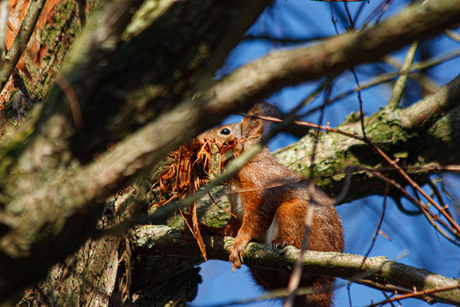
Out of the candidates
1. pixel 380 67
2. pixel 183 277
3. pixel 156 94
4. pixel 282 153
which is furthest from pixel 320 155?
pixel 156 94

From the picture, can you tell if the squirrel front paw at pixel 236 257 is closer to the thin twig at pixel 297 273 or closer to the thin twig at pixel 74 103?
the thin twig at pixel 297 273

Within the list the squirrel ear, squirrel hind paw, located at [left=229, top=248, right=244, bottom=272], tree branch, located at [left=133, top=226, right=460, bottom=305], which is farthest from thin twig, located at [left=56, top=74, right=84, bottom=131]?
the squirrel ear

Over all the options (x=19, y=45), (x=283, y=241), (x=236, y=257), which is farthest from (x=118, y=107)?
(x=283, y=241)

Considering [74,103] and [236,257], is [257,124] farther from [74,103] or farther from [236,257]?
[74,103]

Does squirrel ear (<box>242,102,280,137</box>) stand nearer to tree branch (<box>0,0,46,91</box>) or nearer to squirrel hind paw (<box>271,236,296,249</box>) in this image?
squirrel hind paw (<box>271,236,296,249</box>)

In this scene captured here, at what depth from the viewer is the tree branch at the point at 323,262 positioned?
170cm

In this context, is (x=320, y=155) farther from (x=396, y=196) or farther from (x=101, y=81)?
(x=101, y=81)

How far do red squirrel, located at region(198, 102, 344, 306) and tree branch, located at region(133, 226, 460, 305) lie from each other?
0.19 metres

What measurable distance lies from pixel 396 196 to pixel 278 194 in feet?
3.41

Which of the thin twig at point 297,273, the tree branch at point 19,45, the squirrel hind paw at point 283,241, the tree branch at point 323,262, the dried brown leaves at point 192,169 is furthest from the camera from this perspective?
the squirrel hind paw at point 283,241

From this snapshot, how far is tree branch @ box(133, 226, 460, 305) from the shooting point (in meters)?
1.70

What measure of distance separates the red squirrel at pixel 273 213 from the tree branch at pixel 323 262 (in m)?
0.19

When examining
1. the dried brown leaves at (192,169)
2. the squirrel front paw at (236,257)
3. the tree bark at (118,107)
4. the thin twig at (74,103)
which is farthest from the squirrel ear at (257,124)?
the thin twig at (74,103)

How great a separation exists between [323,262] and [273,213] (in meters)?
1.03
